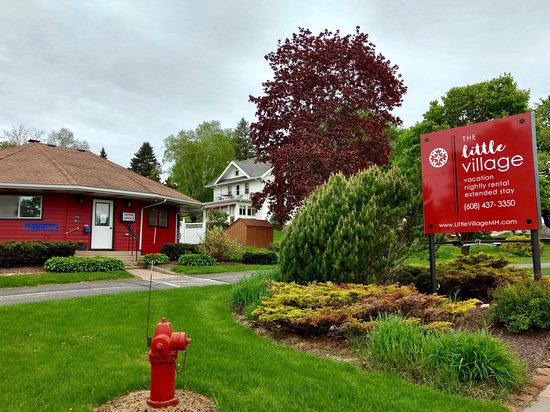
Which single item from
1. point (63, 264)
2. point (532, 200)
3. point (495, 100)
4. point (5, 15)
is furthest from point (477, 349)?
point (495, 100)

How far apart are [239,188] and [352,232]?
42.0 metres

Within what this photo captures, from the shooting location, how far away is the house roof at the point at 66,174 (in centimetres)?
1598

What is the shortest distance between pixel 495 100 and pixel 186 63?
1999 centimetres

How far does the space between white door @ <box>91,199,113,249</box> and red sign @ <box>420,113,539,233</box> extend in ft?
46.9

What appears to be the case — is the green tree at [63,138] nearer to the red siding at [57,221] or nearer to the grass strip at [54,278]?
the red siding at [57,221]

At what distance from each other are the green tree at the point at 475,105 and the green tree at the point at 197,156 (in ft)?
97.2

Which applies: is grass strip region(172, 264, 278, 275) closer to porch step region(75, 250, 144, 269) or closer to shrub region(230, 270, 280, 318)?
porch step region(75, 250, 144, 269)

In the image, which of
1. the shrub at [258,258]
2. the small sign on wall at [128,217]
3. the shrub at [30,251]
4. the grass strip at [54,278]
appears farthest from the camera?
the shrub at [258,258]

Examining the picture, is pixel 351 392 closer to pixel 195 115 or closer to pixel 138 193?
pixel 138 193

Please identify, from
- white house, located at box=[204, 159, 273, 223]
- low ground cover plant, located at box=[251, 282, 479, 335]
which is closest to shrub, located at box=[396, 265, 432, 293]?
low ground cover plant, located at box=[251, 282, 479, 335]

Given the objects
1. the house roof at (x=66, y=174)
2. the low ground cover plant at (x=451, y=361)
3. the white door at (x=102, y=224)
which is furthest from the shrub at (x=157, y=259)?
the low ground cover plant at (x=451, y=361)

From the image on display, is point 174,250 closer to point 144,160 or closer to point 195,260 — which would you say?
point 195,260

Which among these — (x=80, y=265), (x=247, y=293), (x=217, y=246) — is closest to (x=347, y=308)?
(x=247, y=293)

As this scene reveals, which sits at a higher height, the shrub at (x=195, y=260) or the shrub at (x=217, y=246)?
the shrub at (x=217, y=246)
